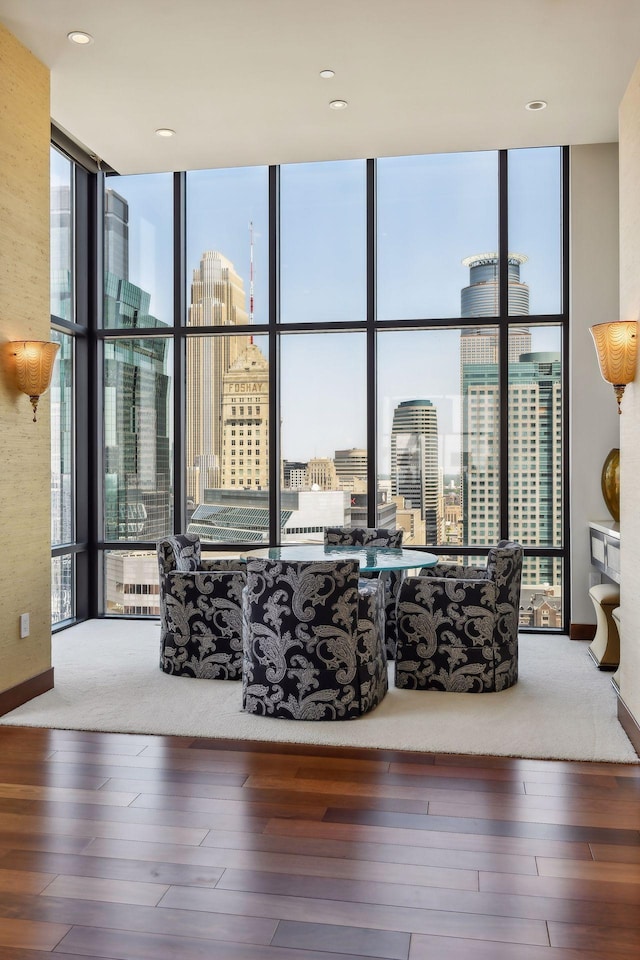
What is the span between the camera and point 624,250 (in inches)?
157

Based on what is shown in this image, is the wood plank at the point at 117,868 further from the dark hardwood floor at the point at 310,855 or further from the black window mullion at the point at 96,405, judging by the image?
the black window mullion at the point at 96,405

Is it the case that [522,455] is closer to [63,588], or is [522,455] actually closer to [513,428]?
[513,428]

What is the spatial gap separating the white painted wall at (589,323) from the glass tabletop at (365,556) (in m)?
1.63

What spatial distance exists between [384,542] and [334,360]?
1696mm

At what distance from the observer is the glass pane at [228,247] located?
6.51 metres

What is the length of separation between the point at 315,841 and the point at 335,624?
50.5 inches

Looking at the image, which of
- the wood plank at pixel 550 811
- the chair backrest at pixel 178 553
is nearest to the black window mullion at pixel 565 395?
the chair backrest at pixel 178 553

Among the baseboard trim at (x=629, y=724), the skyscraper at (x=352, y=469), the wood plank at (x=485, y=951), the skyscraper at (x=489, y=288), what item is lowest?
the wood plank at (x=485, y=951)

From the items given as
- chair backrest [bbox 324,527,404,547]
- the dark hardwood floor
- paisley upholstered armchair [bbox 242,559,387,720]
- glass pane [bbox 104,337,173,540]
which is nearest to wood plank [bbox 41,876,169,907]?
the dark hardwood floor

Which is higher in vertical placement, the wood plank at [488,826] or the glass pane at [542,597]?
the glass pane at [542,597]

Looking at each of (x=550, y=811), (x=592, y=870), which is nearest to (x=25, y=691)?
(x=550, y=811)

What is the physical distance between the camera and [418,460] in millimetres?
6324

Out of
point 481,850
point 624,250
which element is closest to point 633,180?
point 624,250

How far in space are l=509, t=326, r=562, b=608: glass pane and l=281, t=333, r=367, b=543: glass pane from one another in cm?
122
